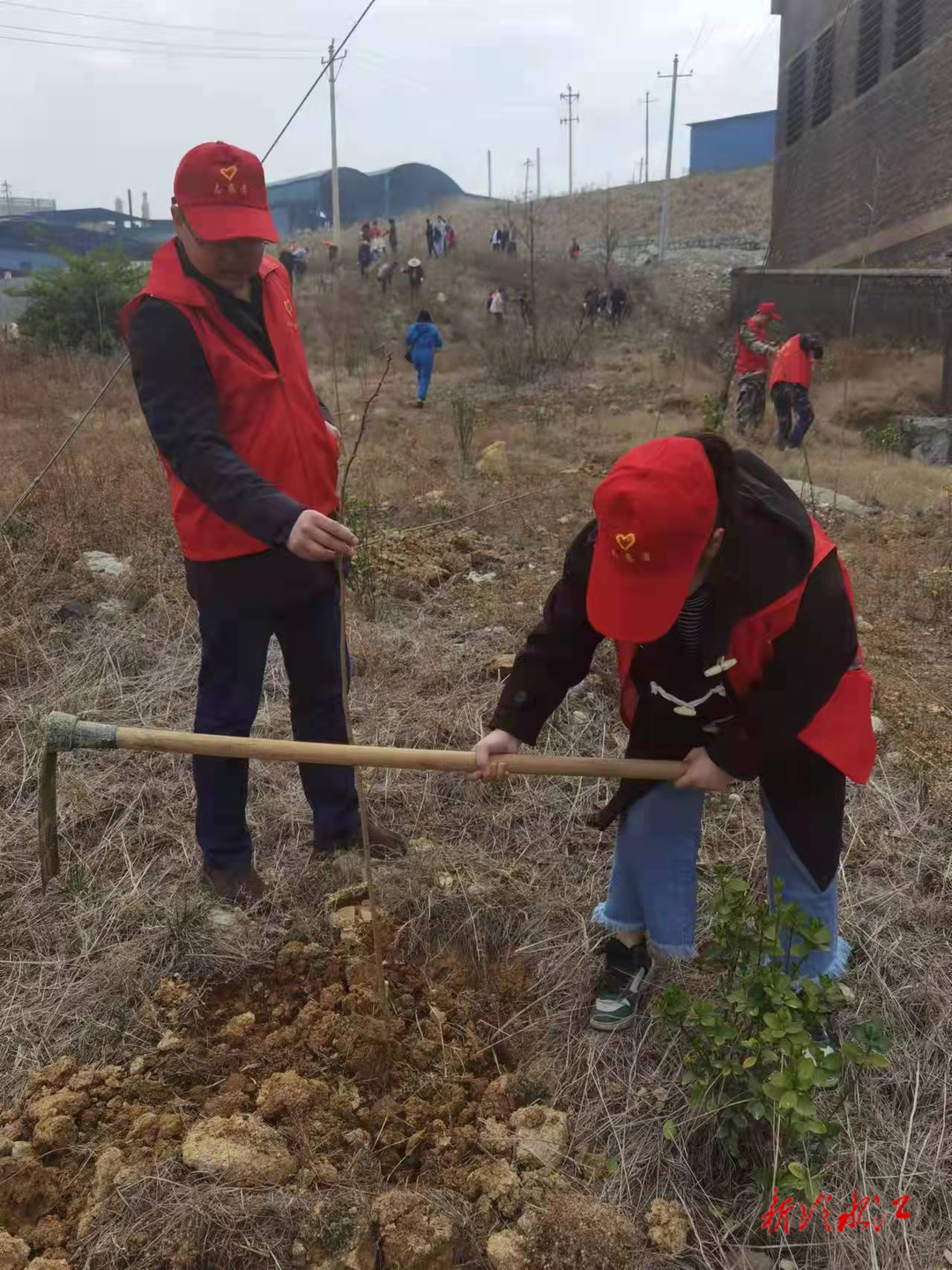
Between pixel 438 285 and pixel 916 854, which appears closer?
pixel 916 854

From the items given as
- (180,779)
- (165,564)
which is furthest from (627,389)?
(180,779)

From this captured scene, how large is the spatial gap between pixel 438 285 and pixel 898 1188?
23604mm

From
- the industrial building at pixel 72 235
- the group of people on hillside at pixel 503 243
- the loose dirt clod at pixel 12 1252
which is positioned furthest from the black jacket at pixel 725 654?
the group of people on hillside at pixel 503 243

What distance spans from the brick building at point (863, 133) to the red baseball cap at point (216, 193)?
975 cm

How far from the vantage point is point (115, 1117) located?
5.50ft

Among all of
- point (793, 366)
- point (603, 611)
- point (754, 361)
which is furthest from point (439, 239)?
point (603, 611)

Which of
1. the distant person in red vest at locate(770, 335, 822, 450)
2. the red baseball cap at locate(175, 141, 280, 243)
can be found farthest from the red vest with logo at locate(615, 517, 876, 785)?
the distant person in red vest at locate(770, 335, 822, 450)

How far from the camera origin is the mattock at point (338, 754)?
1.68 m

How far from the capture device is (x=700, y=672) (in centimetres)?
162

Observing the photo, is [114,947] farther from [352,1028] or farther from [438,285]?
[438,285]

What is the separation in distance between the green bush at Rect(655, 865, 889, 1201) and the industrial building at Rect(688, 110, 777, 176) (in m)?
45.7

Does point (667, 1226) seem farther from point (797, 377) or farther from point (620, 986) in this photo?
point (797, 377)

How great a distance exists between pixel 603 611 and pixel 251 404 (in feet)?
3.19

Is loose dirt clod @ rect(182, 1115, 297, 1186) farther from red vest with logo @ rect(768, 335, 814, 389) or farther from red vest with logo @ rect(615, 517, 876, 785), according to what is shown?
red vest with logo @ rect(768, 335, 814, 389)
